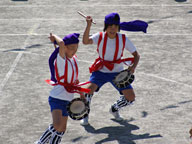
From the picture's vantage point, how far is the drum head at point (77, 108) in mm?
7747

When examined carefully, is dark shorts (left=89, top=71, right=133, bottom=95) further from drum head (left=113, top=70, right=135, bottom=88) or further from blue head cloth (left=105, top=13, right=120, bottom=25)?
blue head cloth (left=105, top=13, right=120, bottom=25)

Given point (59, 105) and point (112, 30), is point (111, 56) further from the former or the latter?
point (59, 105)

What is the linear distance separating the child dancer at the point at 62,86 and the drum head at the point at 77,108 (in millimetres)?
168

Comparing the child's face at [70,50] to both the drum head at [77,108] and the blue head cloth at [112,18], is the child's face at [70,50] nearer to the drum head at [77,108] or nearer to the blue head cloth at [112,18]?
the drum head at [77,108]

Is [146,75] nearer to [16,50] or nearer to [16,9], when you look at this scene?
[16,50]

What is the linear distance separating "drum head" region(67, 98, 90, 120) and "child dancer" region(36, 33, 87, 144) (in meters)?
0.17

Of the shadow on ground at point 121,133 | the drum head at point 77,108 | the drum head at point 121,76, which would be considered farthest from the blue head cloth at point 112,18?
the shadow on ground at point 121,133

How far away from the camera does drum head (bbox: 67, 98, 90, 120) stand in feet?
25.4

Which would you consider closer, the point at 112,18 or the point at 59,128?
the point at 59,128

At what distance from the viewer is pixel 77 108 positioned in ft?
25.7

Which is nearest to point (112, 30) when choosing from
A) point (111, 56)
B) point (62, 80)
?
point (111, 56)

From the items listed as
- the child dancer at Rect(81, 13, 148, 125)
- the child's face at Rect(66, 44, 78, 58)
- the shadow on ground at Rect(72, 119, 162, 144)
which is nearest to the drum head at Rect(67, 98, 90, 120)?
the child's face at Rect(66, 44, 78, 58)

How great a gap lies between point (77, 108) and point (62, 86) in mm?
448

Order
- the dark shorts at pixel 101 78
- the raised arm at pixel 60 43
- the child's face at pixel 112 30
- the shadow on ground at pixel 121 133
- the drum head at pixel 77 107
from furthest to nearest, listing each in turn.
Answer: the dark shorts at pixel 101 78 → the child's face at pixel 112 30 → the shadow on ground at pixel 121 133 → the drum head at pixel 77 107 → the raised arm at pixel 60 43
